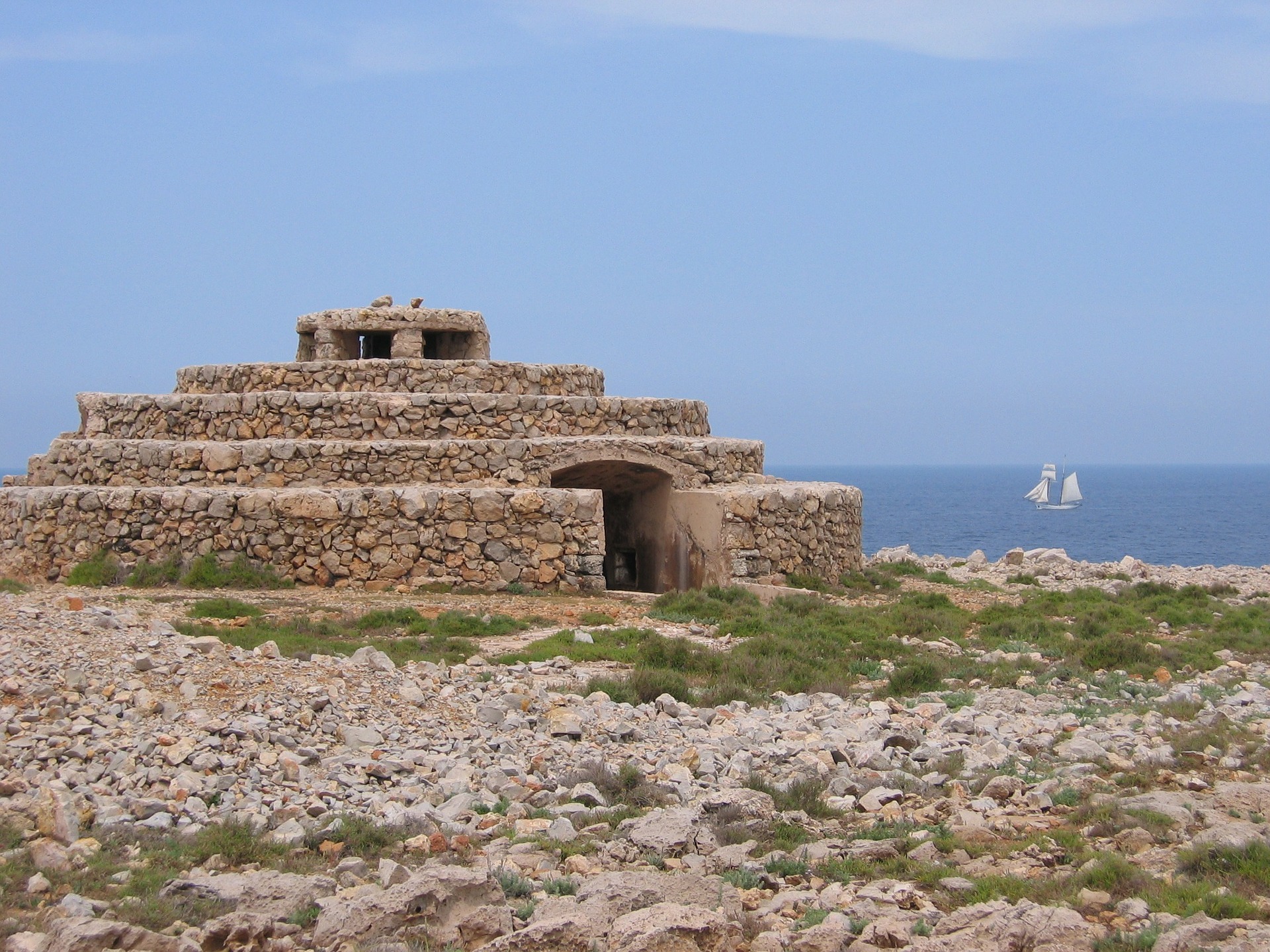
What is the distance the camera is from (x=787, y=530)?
1812 cm

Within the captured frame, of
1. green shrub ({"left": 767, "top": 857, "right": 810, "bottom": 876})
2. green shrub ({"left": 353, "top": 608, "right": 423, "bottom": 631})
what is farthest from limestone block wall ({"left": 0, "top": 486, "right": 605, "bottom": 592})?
green shrub ({"left": 767, "top": 857, "right": 810, "bottom": 876})

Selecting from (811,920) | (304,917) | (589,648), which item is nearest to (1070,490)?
(589,648)

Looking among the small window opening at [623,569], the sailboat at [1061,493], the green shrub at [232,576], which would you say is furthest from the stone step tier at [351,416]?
the sailboat at [1061,493]

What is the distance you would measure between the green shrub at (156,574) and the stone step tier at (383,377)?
3.30 meters

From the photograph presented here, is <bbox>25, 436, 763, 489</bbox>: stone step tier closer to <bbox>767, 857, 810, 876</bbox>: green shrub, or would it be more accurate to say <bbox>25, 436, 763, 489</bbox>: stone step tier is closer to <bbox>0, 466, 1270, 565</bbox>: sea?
<bbox>767, 857, 810, 876</bbox>: green shrub

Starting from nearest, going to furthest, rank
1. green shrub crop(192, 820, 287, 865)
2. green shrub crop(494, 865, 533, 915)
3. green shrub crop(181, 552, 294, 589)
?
green shrub crop(494, 865, 533, 915) < green shrub crop(192, 820, 287, 865) < green shrub crop(181, 552, 294, 589)

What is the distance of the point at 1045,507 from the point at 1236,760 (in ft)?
300

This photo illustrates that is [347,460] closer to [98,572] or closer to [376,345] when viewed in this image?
[98,572]

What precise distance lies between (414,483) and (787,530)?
5.38 metres

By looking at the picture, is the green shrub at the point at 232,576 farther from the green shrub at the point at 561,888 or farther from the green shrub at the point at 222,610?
the green shrub at the point at 561,888

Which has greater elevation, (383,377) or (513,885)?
(383,377)

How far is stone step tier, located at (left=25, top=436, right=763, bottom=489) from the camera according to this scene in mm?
17484

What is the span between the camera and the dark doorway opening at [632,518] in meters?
19.2

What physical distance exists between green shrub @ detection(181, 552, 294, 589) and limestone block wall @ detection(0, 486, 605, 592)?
15 centimetres
